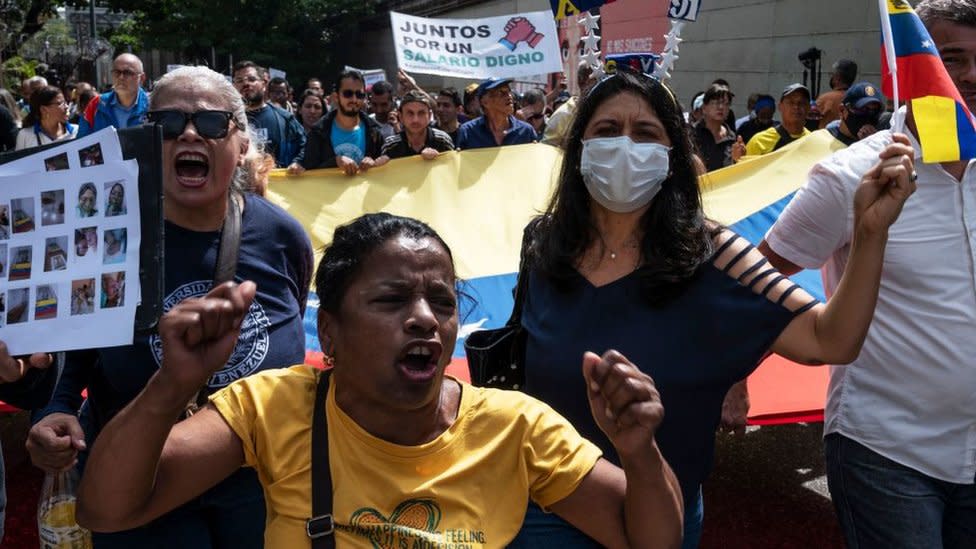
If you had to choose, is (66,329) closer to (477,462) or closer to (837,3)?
(477,462)

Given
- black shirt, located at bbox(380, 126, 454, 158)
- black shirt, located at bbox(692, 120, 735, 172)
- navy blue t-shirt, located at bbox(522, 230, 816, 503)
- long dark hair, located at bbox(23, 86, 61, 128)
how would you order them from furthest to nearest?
long dark hair, located at bbox(23, 86, 61, 128) → black shirt, located at bbox(692, 120, 735, 172) → black shirt, located at bbox(380, 126, 454, 158) → navy blue t-shirt, located at bbox(522, 230, 816, 503)

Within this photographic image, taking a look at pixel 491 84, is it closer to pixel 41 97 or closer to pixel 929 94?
pixel 41 97

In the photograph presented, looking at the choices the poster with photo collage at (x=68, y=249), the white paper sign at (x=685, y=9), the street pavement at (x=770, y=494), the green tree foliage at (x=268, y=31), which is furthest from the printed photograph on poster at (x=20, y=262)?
the green tree foliage at (x=268, y=31)

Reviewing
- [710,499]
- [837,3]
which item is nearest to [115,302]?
[710,499]

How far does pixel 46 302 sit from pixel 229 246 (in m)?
0.67

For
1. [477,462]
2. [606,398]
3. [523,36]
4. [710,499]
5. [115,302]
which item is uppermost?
[523,36]

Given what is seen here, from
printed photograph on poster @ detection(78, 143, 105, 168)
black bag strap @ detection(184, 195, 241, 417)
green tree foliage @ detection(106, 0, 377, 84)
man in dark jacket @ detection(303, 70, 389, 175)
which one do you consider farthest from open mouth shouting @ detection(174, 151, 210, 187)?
green tree foliage @ detection(106, 0, 377, 84)

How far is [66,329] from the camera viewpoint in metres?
2.04

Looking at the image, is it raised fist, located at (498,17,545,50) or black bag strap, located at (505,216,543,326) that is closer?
black bag strap, located at (505,216,543,326)

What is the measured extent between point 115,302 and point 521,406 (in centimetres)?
86

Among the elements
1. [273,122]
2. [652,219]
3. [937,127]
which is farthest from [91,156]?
[273,122]

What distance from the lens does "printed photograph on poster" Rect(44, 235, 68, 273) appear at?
6.78 feet

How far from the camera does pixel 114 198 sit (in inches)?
82.0

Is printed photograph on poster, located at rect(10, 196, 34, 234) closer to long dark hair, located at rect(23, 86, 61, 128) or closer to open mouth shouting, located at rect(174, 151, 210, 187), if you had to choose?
open mouth shouting, located at rect(174, 151, 210, 187)
